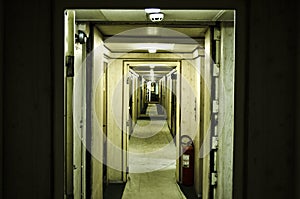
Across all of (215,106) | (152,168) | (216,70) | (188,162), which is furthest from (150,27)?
(152,168)

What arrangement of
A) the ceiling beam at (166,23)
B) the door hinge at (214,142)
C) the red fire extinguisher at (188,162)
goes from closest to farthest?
1. the ceiling beam at (166,23)
2. the door hinge at (214,142)
3. the red fire extinguisher at (188,162)

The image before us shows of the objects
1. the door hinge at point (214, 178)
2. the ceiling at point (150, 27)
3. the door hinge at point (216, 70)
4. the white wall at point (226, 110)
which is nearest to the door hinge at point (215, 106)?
the white wall at point (226, 110)

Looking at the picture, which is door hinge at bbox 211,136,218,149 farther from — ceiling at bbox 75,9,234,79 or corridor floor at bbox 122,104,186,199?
corridor floor at bbox 122,104,186,199

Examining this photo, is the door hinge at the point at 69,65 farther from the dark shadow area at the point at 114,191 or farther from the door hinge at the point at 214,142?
the dark shadow area at the point at 114,191

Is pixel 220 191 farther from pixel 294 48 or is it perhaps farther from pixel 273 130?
pixel 294 48

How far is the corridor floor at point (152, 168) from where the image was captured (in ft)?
18.6

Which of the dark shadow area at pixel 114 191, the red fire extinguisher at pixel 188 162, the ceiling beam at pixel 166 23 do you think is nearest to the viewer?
Result: the ceiling beam at pixel 166 23

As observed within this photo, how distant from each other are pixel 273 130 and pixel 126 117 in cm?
463

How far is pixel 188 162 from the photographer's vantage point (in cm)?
604

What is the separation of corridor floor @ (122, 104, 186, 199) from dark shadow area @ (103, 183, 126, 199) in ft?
0.26

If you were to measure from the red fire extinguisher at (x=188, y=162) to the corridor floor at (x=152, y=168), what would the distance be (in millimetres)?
223
